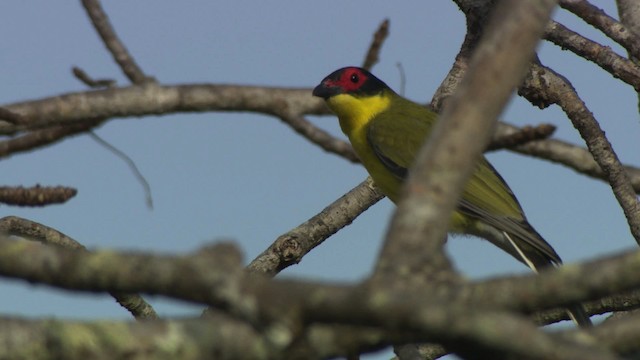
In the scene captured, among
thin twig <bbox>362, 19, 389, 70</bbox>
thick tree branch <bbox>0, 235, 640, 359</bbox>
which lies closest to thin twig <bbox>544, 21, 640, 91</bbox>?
thin twig <bbox>362, 19, 389, 70</bbox>

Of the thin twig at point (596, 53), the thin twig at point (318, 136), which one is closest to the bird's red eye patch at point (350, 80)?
the thin twig at point (596, 53)

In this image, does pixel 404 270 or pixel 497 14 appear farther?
pixel 497 14

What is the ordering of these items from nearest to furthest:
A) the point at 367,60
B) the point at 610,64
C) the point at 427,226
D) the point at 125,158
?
the point at 427,226 → the point at 367,60 → the point at 125,158 → the point at 610,64

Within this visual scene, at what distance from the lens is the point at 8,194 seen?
3691mm

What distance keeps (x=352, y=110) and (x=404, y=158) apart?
3.32 feet

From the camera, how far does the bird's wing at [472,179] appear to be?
24.6 ft

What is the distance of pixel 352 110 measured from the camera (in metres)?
8.88

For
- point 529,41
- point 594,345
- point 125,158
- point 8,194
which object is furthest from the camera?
point 125,158

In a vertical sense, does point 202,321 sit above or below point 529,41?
below

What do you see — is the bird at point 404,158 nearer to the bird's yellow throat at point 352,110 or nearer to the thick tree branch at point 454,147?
the bird's yellow throat at point 352,110

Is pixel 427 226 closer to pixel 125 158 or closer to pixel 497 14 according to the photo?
pixel 497 14

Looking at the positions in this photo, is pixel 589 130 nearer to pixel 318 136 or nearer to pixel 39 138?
pixel 318 136

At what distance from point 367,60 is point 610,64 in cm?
224

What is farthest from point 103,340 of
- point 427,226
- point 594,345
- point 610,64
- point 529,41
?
point 610,64
